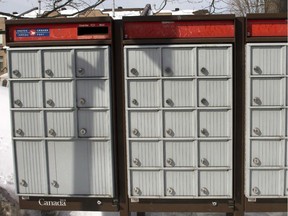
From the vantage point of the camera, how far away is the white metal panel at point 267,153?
3.79 metres

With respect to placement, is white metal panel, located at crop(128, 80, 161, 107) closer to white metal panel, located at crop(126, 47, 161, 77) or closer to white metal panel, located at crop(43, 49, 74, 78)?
white metal panel, located at crop(126, 47, 161, 77)

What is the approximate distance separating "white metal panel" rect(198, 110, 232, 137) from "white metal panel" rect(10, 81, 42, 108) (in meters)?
1.55

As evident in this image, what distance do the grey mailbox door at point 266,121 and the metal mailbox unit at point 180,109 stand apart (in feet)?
0.59

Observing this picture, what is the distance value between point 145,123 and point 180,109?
355 mm

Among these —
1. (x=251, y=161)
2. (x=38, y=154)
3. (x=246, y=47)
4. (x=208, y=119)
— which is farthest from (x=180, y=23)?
(x=38, y=154)

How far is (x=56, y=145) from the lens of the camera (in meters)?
3.94

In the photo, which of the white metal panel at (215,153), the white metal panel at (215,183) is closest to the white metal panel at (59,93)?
the white metal panel at (215,153)

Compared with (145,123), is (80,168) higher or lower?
lower

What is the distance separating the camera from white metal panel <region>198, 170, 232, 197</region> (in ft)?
12.6

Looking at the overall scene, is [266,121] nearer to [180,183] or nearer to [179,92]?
[179,92]

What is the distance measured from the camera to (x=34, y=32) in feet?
12.6

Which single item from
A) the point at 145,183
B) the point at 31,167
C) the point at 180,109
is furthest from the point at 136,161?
the point at 31,167

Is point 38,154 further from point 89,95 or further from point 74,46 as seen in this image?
point 74,46

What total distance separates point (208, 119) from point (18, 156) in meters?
1.89
